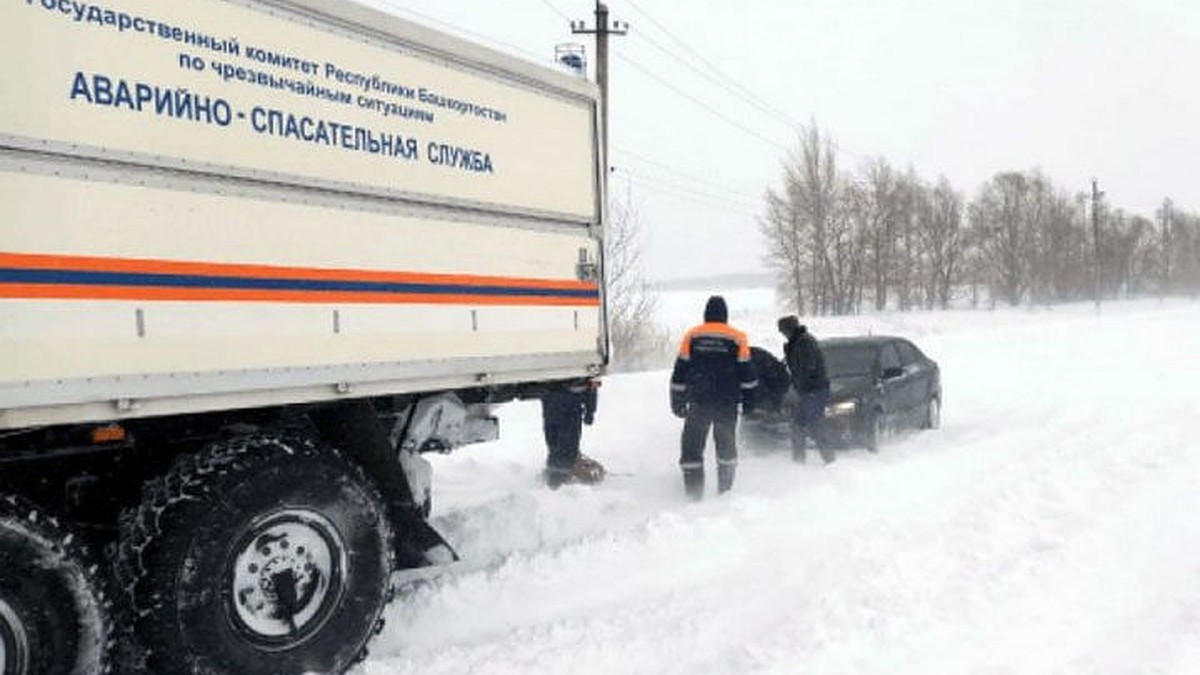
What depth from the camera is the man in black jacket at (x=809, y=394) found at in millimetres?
9367

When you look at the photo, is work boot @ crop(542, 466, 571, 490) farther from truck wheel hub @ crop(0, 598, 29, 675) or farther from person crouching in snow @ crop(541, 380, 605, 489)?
truck wheel hub @ crop(0, 598, 29, 675)

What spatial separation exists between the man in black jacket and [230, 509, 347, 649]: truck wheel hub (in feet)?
20.3

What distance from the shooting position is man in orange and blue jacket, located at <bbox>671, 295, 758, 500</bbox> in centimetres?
811

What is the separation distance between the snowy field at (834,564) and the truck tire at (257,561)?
0.37 m

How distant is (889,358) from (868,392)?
1.26 metres

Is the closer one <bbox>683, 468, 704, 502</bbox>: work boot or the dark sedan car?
<bbox>683, 468, 704, 502</bbox>: work boot

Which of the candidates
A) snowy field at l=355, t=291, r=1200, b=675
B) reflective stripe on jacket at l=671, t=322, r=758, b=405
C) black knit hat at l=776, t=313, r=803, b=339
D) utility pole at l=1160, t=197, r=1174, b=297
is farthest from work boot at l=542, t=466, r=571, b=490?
utility pole at l=1160, t=197, r=1174, b=297

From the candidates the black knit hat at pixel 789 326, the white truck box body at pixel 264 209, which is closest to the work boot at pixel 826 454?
the black knit hat at pixel 789 326

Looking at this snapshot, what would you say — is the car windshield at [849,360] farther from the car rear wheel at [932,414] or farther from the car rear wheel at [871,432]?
the car rear wheel at [932,414]

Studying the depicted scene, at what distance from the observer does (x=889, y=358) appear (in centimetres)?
1120

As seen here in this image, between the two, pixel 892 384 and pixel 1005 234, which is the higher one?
pixel 1005 234

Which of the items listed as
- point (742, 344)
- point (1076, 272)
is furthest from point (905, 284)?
point (742, 344)

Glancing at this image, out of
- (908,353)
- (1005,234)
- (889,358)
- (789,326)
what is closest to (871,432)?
(889,358)

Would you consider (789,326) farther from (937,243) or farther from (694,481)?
(937,243)
